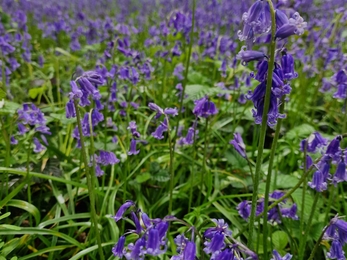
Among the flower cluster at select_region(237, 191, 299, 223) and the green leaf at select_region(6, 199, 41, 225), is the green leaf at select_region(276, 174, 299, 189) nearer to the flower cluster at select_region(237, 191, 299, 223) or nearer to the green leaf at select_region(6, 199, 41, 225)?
the flower cluster at select_region(237, 191, 299, 223)

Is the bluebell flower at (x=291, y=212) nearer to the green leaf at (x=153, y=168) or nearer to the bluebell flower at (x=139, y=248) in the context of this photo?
the green leaf at (x=153, y=168)

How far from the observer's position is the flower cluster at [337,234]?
1.68 m

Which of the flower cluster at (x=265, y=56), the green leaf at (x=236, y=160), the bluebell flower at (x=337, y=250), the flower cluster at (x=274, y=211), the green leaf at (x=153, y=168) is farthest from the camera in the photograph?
the green leaf at (x=236, y=160)

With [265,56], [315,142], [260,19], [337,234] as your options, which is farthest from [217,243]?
[315,142]

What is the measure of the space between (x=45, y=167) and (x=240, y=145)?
1661mm

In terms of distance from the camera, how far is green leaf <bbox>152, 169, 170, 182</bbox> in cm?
309

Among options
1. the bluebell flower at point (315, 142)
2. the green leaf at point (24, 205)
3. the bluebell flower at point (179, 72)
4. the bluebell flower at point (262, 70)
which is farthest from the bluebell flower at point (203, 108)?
the bluebell flower at point (179, 72)

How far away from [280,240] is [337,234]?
0.80 metres

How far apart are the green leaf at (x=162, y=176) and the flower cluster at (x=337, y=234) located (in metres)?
1.51

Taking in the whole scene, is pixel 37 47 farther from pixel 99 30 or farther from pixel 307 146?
pixel 307 146

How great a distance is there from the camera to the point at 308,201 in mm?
2834

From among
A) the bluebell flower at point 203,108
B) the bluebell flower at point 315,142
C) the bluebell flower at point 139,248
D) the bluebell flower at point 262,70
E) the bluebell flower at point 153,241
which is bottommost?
the bluebell flower at point 139,248

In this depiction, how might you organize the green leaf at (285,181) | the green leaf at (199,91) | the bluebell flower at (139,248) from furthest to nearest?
the green leaf at (199,91)
the green leaf at (285,181)
the bluebell flower at (139,248)

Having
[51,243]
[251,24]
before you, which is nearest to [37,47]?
[51,243]
